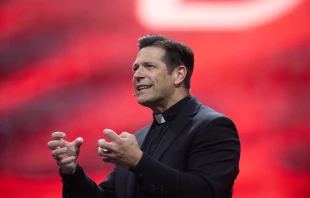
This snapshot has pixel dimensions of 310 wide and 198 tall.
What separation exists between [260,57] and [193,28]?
1.10 ft

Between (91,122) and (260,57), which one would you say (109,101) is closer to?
(91,122)

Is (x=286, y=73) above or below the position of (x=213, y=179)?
above

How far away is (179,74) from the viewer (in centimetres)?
172

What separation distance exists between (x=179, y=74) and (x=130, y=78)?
0.74 m

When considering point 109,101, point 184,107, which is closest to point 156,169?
point 184,107

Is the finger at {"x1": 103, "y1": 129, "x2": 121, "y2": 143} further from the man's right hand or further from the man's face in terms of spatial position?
the man's face

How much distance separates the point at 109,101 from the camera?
2.43 m

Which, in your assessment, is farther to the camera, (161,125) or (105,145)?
(161,125)

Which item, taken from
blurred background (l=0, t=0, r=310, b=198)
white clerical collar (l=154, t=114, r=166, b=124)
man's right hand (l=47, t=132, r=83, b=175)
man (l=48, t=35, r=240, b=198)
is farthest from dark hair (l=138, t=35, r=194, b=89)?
blurred background (l=0, t=0, r=310, b=198)

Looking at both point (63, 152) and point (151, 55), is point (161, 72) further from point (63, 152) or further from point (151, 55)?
point (63, 152)

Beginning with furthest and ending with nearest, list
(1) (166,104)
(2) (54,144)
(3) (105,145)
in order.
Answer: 1. (1) (166,104)
2. (2) (54,144)
3. (3) (105,145)

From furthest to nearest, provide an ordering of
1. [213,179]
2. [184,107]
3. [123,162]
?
[184,107]
[213,179]
[123,162]

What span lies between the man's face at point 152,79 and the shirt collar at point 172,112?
0.13 ft

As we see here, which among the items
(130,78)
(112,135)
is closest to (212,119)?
(112,135)
